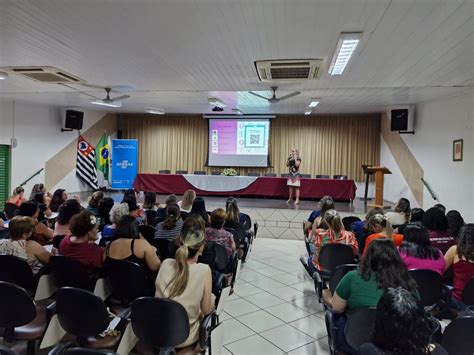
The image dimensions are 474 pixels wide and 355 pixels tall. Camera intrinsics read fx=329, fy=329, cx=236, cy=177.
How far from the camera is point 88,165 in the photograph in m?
11.4

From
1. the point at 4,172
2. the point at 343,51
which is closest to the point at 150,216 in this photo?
the point at 343,51

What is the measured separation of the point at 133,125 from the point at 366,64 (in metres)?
10.1

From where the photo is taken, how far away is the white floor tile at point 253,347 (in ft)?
9.15

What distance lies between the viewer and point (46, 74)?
19.1 feet

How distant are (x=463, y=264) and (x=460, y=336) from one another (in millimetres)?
1095

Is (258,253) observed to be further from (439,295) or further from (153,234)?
(439,295)

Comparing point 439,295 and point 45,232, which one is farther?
point 45,232

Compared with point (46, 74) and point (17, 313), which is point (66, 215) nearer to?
point (17, 313)

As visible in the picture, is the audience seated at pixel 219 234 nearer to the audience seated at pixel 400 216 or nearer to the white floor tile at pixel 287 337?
the white floor tile at pixel 287 337

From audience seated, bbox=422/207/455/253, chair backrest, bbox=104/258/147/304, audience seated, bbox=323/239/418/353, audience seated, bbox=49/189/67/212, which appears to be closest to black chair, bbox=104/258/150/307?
chair backrest, bbox=104/258/147/304

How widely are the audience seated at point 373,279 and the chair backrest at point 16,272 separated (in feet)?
7.80

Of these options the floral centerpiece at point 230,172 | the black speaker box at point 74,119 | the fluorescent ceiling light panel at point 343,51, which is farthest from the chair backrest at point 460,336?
the black speaker box at point 74,119

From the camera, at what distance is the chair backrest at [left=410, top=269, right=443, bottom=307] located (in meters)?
2.60

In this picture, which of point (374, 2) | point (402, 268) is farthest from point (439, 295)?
point (374, 2)
